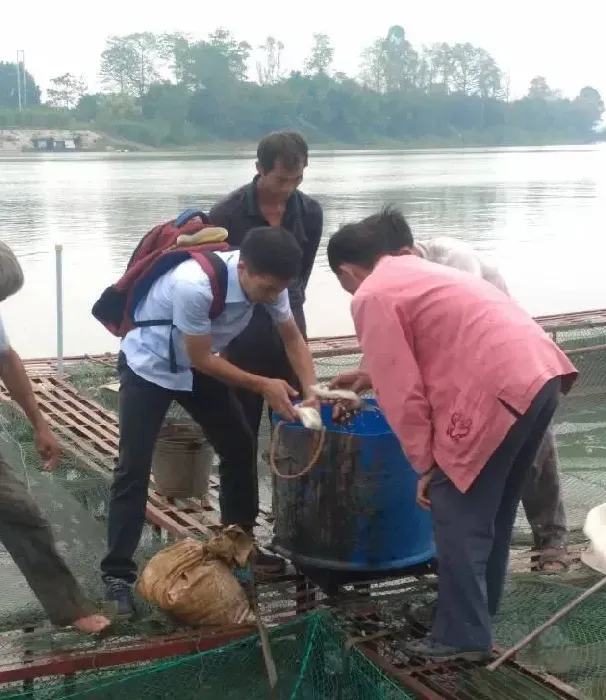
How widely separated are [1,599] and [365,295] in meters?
1.98

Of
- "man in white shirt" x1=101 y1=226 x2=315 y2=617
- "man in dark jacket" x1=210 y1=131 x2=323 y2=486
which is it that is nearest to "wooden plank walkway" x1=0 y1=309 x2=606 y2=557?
"man in dark jacket" x1=210 y1=131 x2=323 y2=486

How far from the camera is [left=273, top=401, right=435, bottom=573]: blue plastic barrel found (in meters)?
3.47

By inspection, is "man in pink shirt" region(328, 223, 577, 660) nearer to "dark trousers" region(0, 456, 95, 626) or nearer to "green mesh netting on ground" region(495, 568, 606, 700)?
"green mesh netting on ground" region(495, 568, 606, 700)

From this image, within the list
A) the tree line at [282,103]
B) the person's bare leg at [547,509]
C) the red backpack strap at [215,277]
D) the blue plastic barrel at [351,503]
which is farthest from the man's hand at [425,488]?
the tree line at [282,103]

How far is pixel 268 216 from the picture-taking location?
426 centimetres

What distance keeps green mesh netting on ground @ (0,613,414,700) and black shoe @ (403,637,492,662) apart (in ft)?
0.49

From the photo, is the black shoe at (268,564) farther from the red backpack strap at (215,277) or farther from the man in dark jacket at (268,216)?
the red backpack strap at (215,277)

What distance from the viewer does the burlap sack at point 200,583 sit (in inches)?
134

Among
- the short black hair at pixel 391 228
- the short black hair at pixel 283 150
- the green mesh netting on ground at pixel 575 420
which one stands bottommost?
the green mesh netting on ground at pixel 575 420

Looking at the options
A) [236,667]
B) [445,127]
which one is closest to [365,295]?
[236,667]

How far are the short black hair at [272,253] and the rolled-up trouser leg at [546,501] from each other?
141cm

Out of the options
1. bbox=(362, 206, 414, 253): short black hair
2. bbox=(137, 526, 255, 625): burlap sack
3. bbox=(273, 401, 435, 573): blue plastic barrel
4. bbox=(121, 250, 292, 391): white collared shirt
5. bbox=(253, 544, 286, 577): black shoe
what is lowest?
bbox=(253, 544, 286, 577): black shoe

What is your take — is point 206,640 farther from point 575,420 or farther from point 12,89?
point 12,89

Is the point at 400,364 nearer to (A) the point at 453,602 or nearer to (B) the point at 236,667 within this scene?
(A) the point at 453,602
